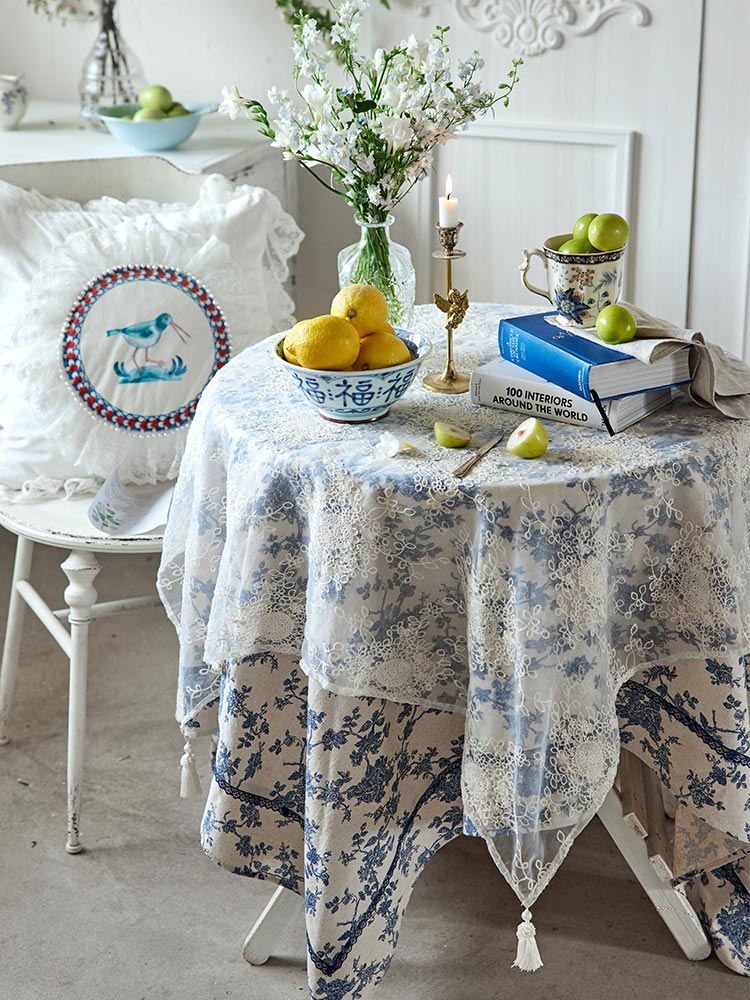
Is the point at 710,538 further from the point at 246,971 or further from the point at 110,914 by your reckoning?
the point at 110,914

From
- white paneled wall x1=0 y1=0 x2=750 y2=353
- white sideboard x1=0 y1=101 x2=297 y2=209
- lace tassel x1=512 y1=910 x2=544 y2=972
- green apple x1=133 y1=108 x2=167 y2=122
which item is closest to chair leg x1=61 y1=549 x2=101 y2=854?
lace tassel x1=512 y1=910 x2=544 y2=972

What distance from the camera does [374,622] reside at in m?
1.30

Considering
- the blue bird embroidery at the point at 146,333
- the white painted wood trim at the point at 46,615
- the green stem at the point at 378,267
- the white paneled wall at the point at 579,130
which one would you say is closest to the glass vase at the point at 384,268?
the green stem at the point at 378,267

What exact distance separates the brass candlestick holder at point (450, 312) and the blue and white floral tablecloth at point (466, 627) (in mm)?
68

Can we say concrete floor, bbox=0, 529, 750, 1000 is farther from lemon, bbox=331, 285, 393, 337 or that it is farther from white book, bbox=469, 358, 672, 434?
lemon, bbox=331, 285, 393, 337

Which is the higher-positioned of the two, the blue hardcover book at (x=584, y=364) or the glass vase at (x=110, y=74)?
the glass vase at (x=110, y=74)

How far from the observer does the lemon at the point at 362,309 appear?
141 cm

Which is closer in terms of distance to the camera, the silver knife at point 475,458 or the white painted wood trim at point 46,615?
the silver knife at point 475,458

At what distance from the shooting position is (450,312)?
1520mm

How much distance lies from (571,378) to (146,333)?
33.6 inches

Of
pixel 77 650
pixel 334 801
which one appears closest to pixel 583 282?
pixel 334 801

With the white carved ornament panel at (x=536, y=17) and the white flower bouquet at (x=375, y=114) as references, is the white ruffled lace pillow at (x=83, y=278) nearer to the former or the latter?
the white flower bouquet at (x=375, y=114)

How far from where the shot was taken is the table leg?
5.29ft

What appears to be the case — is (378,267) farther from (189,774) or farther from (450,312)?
(189,774)
